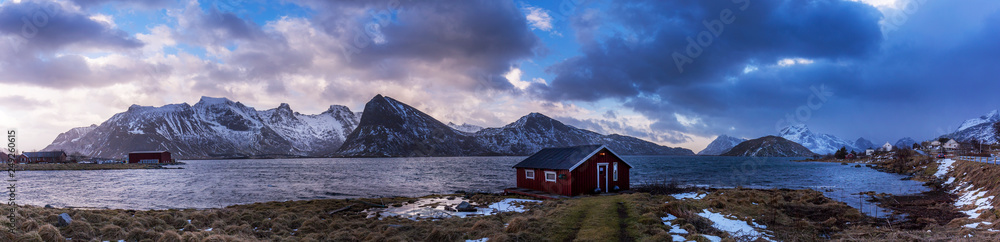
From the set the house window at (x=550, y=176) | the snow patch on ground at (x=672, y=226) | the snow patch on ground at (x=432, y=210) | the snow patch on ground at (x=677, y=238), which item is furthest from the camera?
the house window at (x=550, y=176)

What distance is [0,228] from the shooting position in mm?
13492

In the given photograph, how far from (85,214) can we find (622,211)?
26.0m

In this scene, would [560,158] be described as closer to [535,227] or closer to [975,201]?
[535,227]

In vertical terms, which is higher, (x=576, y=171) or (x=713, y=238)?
(x=576, y=171)

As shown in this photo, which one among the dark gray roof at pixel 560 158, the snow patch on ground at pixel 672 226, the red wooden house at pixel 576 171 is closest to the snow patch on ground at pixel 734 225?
the snow patch on ground at pixel 672 226

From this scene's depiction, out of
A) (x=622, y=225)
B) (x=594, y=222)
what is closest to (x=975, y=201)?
(x=622, y=225)

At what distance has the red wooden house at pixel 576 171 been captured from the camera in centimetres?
3647

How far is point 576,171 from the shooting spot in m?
36.4

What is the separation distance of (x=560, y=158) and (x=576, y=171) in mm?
3356

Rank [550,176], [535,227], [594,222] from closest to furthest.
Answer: [535,227] < [594,222] < [550,176]

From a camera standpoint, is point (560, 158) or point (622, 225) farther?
point (560, 158)

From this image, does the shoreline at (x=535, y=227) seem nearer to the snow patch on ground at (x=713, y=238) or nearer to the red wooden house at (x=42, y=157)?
the snow patch on ground at (x=713, y=238)

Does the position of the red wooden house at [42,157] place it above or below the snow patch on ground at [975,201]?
below

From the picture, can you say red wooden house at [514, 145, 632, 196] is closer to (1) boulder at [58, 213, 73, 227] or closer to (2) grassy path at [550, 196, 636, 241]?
(2) grassy path at [550, 196, 636, 241]
